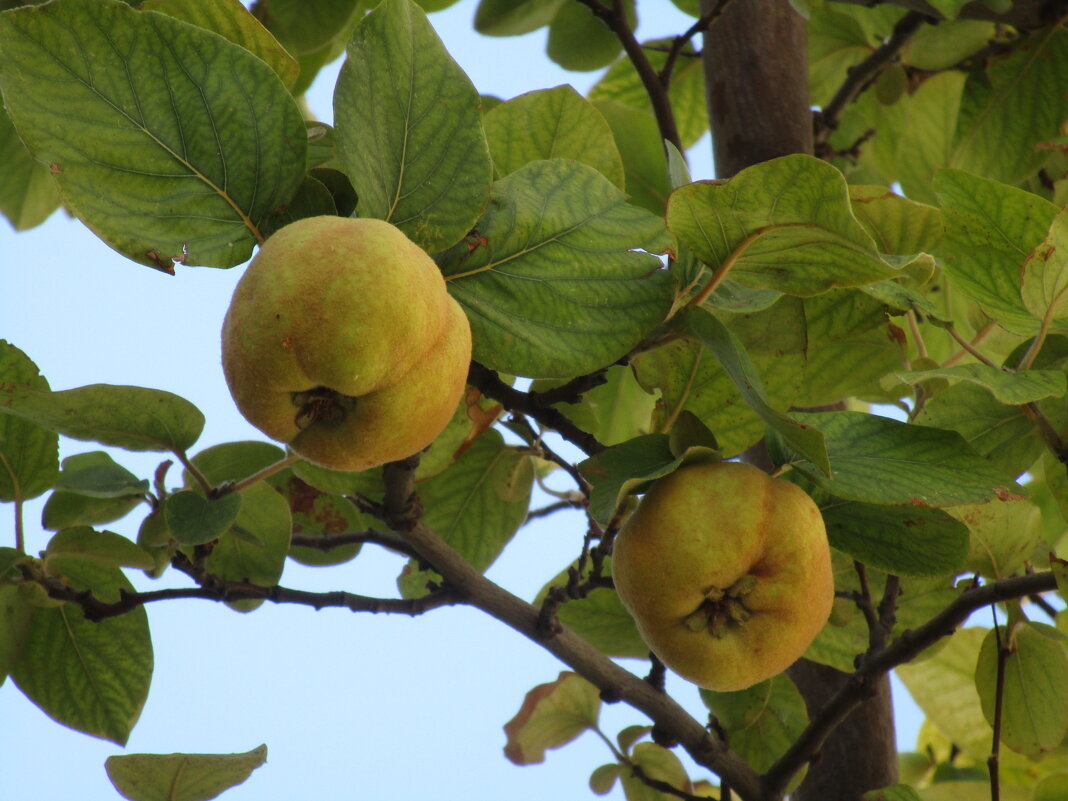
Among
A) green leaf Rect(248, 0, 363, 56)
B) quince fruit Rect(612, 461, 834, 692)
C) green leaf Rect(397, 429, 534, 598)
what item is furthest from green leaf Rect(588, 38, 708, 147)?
quince fruit Rect(612, 461, 834, 692)

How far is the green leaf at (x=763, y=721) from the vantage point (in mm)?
1365

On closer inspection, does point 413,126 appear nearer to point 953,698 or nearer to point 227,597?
point 227,597

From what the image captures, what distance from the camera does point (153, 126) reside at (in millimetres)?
812

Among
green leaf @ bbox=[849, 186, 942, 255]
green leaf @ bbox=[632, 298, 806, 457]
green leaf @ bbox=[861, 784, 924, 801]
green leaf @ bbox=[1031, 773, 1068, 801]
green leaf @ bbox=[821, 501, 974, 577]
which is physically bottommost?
green leaf @ bbox=[861, 784, 924, 801]

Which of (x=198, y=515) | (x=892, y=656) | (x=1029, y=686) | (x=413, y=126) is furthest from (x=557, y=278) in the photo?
(x=1029, y=686)

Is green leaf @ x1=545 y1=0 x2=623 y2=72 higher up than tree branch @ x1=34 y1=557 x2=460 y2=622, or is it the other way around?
green leaf @ x1=545 y1=0 x2=623 y2=72

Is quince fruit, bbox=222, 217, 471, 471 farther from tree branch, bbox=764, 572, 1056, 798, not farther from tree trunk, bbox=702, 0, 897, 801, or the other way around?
tree trunk, bbox=702, 0, 897, 801

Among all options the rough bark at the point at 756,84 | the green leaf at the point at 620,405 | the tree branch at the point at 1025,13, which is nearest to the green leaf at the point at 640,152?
the rough bark at the point at 756,84

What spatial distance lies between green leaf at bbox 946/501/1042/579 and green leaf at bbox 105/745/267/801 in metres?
0.80

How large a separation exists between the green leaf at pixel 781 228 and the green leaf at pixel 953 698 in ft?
Answer: 3.58

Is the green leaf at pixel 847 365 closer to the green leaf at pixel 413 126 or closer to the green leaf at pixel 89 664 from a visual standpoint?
the green leaf at pixel 413 126

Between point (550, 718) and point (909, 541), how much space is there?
749mm

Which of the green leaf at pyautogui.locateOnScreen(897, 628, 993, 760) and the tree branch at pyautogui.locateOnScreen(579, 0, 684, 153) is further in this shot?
the green leaf at pyautogui.locateOnScreen(897, 628, 993, 760)

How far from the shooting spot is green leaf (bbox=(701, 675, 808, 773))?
1.37 meters
